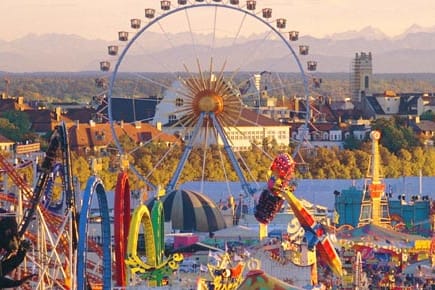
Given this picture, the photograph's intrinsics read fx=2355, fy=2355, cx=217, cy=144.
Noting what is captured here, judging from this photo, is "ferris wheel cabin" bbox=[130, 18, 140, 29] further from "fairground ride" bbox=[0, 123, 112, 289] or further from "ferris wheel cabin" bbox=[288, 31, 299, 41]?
"fairground ride" bbox=[0, 123, 112, 289]

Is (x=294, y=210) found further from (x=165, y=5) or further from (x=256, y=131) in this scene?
(x=256, y=131)

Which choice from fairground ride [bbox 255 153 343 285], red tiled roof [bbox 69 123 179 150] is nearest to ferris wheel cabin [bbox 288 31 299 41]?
fairground ride [bbox 255 153 343 285]

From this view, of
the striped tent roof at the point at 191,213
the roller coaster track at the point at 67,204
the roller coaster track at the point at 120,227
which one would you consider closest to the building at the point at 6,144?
the striped tent roof at the point at 191,213

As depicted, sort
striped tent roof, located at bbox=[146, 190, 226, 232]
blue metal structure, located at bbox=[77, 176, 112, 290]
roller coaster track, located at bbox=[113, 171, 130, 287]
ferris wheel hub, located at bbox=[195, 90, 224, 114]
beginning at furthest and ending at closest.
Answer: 1. ferris wheel hub, located at bbox=[195, 90, 224, 114]
2. striped tent roof, located at bbox=[146, 190, 226, 232]
3. roller coaster track, located at bbox=[113, 171, 130, 287]
4. blue metal structure, located at bbox=[77, 176, 112, 290]

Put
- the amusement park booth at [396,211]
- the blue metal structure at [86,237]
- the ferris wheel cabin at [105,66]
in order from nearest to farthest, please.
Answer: the blue metal structure at [86,237] < the amusement park booth at [396,211] < the ferris wheel cabin at [105,66]

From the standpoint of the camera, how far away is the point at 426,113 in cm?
12412

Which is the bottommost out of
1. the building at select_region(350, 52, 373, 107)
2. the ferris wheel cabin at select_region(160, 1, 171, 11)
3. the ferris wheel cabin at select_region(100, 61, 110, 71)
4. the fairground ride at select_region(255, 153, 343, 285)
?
the building at select_region(350, 52, 373, 107)

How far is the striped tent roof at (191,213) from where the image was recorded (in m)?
60.5

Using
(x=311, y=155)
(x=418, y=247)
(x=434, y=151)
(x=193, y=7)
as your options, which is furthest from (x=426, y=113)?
(x=418, y=247)

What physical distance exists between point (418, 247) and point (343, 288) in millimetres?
7325

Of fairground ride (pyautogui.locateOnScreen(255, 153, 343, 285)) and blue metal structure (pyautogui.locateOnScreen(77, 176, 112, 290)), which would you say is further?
fairground ride (pyautogui.locateOnScreen(255, 153, 343, 285))

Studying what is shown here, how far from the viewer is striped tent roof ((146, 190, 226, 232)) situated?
6053 cm

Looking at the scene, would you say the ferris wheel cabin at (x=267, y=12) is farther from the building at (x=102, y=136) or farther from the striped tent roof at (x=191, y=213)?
the building at (x=102, y=136)

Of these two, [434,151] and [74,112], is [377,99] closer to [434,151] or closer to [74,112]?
[74,112]
